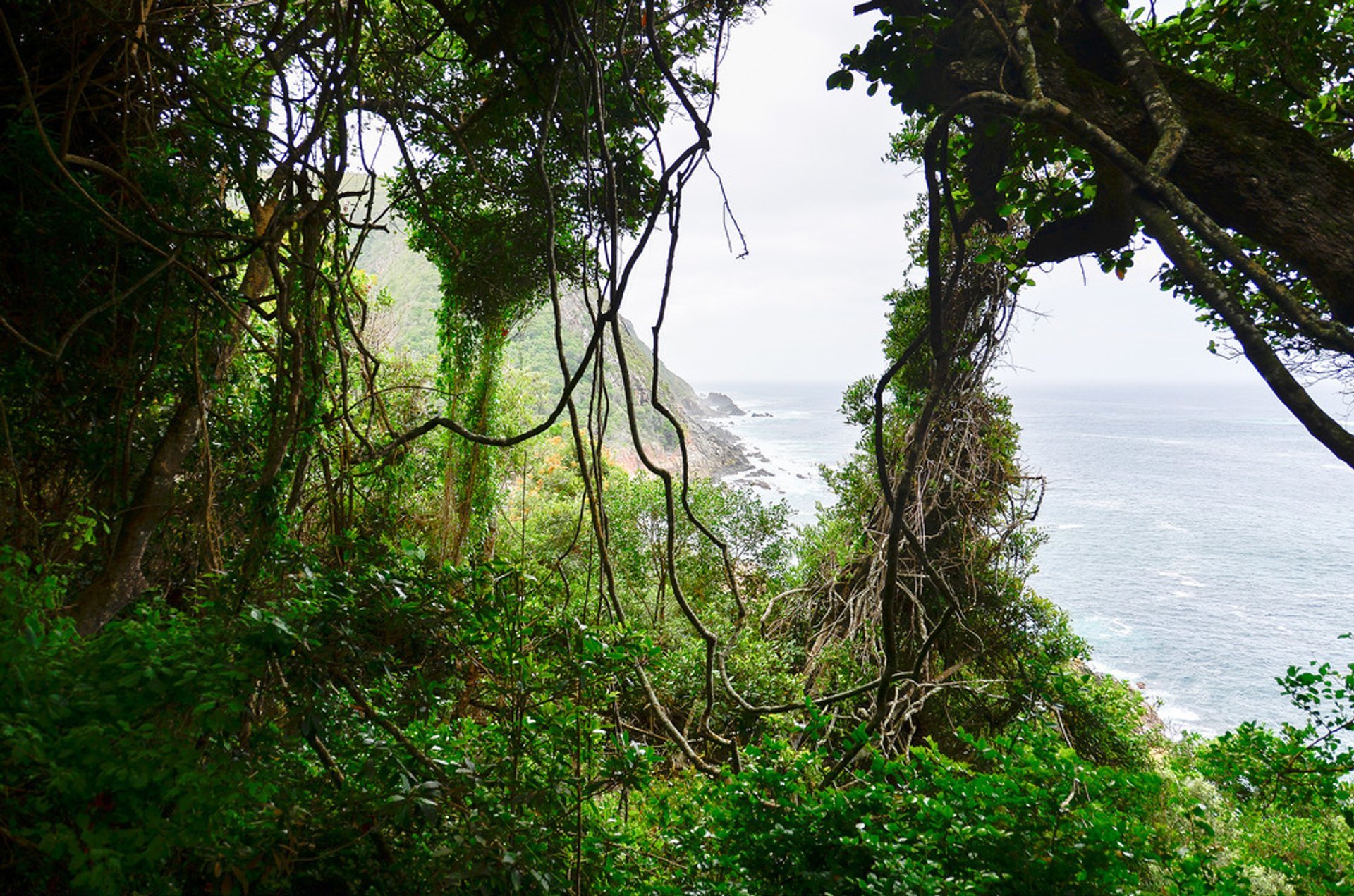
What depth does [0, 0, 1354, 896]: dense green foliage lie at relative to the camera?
1098 mm

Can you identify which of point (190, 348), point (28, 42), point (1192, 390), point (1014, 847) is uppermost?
point (1192, 390)

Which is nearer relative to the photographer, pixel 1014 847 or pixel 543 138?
pixel 543 138

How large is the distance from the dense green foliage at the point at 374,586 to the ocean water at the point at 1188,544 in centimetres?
715

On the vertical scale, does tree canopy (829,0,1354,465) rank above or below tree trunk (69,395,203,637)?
above

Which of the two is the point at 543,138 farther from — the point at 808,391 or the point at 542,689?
the point at 808,391

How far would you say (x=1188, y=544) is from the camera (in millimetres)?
22094

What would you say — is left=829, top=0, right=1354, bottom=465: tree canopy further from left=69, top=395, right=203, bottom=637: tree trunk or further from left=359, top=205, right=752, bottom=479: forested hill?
left=359, top=205, right=752, bottom=479: forested hill

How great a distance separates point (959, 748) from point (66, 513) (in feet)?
17.7

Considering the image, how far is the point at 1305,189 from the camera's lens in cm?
186

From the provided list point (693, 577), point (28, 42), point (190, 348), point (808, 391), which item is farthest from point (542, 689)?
point (808, 391)

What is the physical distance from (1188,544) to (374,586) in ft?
89.6

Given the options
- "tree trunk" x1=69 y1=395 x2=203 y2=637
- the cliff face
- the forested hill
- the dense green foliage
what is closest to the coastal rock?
the forested hill

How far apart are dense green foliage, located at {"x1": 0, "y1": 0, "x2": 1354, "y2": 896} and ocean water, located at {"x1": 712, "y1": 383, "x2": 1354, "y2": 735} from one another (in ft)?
23.4

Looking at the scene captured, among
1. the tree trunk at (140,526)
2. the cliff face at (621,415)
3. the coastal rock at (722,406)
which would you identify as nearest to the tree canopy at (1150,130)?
the tree trunk at (140,526)
